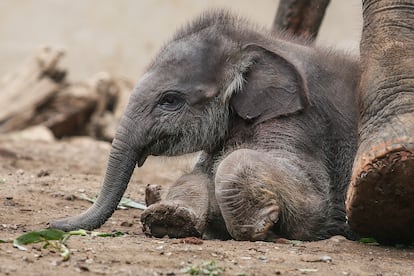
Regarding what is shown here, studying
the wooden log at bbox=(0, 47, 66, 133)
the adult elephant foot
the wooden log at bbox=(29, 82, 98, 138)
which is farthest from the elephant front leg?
the wooden log at bbox=(29, 82, 98, 138)

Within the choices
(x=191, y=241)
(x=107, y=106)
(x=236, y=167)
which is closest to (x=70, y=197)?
(x=236, y=167)

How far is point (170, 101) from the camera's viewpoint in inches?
202

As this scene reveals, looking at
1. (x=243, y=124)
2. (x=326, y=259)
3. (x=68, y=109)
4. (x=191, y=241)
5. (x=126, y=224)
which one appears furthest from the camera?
(x=68, y=109)

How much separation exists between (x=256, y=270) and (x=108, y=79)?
24.7ft

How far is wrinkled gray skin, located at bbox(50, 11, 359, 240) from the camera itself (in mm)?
4816

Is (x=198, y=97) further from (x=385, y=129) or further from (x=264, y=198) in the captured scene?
(x=385, y=129)

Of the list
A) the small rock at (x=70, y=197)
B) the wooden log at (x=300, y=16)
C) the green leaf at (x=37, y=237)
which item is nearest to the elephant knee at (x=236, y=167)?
the green leaf at (x=37, y=237)

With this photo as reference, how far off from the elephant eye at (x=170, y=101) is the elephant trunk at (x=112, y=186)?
Result: 0.24m

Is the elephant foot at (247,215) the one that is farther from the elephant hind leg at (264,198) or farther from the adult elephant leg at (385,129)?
the adult elephant leg at (385,129)

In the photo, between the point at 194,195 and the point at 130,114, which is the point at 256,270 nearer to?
the point at 194,195

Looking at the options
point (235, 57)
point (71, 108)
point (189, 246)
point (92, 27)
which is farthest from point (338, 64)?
point (92, 27)

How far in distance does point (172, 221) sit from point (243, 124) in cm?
74

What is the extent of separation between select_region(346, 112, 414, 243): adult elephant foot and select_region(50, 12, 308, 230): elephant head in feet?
2.28

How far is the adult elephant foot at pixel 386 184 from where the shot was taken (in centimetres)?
417
